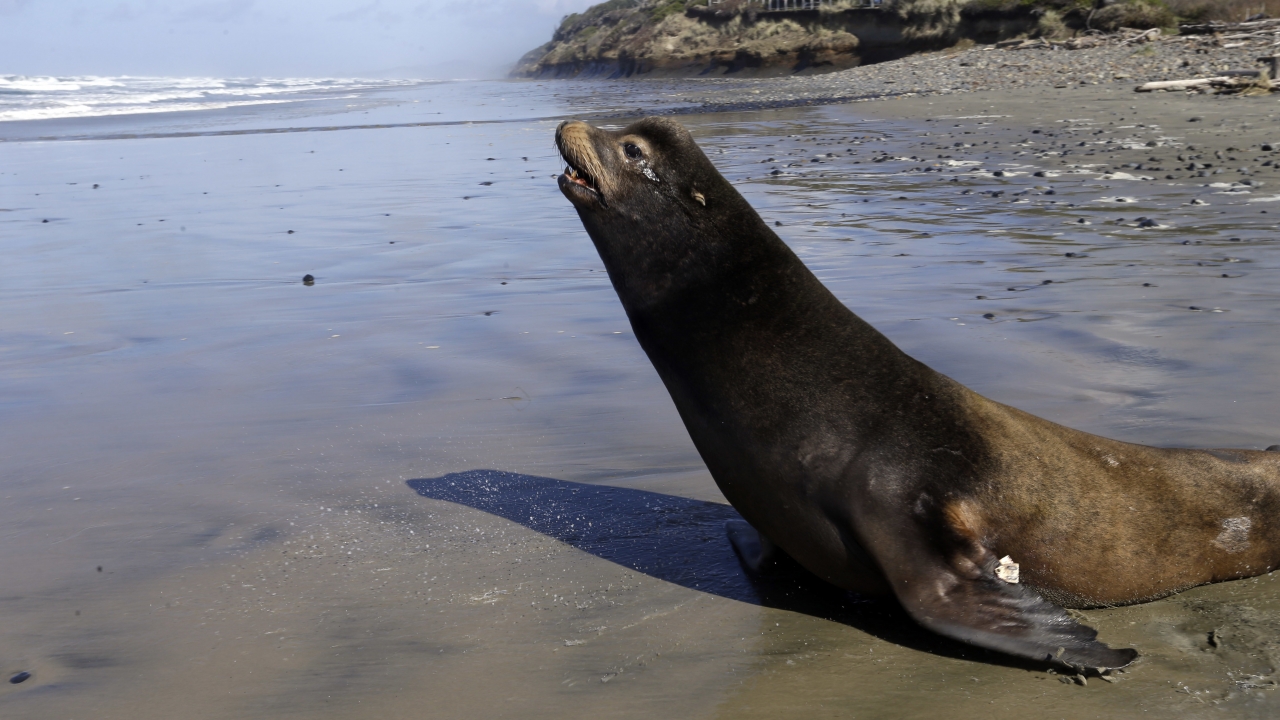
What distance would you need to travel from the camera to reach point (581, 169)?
3721mm

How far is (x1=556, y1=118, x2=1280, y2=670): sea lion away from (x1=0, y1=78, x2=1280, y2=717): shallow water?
0.46 ft

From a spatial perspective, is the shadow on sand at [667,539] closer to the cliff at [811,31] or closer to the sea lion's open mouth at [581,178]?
the sea lion's open mouth at [581,178]

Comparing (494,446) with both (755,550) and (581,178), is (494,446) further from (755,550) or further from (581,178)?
(755,550)

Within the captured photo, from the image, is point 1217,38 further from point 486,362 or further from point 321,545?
point 321,545

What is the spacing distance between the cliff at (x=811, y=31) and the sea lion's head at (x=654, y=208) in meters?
33.7

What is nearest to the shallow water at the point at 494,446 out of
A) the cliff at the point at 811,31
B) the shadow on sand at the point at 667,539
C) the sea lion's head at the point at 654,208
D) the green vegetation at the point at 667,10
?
the shadow on sand at the point at 667,539

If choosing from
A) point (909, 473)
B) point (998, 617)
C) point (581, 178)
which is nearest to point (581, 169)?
point (581, 178)

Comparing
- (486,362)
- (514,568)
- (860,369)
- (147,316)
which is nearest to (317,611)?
(514,568)

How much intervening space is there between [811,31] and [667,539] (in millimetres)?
48665

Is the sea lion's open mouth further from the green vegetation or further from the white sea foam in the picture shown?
the green vegetation

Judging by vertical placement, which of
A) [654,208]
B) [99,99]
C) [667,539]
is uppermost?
[99,99]

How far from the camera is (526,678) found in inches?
109

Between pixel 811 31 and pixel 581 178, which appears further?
pixel 811 31

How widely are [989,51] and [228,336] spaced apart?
31.8 meters
